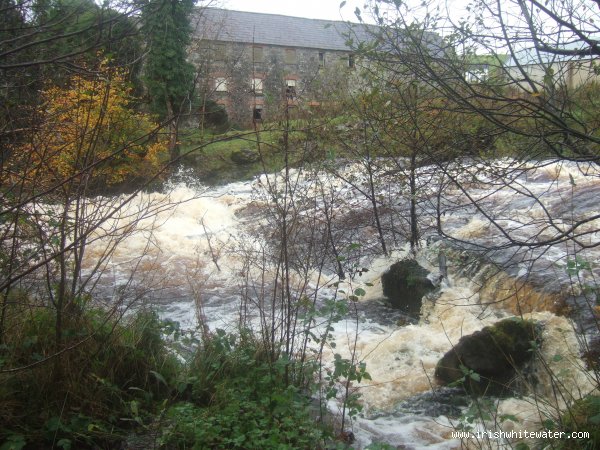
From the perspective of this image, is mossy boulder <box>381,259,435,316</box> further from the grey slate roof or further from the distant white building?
→ the grey slate roof

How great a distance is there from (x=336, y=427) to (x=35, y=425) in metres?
2.32

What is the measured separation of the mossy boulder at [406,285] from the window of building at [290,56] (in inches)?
1082

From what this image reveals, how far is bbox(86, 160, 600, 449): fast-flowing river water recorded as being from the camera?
175 inches

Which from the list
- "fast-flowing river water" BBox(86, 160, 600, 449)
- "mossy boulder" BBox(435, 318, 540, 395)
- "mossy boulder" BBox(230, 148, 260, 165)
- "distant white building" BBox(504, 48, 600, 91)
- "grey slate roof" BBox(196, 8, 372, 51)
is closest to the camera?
"distant white building" BBox(504, 48, 600, 91)

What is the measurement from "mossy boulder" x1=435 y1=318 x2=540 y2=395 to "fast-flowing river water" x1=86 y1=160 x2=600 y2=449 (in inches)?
8.0

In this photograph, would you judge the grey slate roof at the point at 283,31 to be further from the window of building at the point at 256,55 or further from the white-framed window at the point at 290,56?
the window of building at the point at 256,55

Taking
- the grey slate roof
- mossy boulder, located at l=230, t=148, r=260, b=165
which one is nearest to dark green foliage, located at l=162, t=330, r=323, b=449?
mossy boulder, located at l=230, t=148, r=260, b=165

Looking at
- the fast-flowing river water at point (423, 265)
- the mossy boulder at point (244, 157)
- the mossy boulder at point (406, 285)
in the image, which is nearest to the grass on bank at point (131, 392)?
the fast-flowing river water at point (423, 265)

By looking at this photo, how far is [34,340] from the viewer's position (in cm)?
357

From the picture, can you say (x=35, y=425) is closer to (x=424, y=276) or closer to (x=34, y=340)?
(x=34, y=340)

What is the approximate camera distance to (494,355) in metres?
5.62

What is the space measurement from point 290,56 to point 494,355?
31.0 m

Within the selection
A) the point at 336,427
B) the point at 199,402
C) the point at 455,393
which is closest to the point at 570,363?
the point at 455,393

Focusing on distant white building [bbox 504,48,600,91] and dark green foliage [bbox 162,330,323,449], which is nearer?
dark green foliage [bbox 162,330,323,449]
